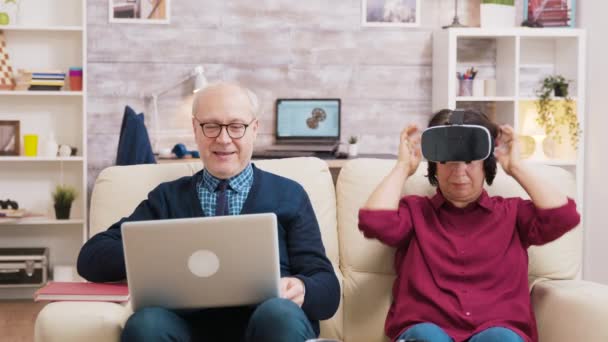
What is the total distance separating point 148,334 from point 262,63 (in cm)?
325

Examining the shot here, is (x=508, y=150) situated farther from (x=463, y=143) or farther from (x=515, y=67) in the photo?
(x=515, y=67)

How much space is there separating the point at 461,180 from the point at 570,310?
1.48 ft

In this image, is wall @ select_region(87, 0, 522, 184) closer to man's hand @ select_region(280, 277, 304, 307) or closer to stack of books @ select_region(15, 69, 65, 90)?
stack of books @ select_region(15, 69, 65, 90)

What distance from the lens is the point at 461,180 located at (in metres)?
2.55

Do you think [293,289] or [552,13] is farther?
[552,13]

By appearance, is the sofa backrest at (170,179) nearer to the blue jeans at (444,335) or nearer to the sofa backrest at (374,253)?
the sofa backrest at (374,253)

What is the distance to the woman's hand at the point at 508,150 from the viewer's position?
2627mm

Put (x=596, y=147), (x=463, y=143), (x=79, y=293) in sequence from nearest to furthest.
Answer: (x=79, y=293) → (x=463, y=143) → (x=596, y=147)

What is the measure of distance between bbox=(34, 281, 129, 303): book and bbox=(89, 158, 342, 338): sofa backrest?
0.37 metres

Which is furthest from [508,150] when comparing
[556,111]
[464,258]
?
[556,111]

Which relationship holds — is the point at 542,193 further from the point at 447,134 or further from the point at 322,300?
the point at 322,300

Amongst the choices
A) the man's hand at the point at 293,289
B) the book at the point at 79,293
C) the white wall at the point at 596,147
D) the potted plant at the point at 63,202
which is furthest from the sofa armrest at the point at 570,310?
the potted plant at the point at 63,202

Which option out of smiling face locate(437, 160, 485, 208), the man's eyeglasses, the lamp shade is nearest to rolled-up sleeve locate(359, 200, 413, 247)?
smiling face locate(437, 160, 485, 208)

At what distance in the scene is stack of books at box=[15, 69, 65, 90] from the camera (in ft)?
16.5
